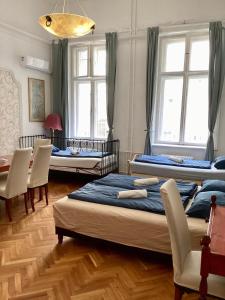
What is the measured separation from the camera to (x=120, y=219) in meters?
2.28

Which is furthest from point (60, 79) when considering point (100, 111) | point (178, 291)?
point (178, 291)

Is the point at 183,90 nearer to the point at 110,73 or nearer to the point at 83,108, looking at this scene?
the point at 110,73

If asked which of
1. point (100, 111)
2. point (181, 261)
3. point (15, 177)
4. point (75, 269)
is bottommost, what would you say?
point (75, 269)

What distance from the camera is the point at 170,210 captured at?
4.74ft

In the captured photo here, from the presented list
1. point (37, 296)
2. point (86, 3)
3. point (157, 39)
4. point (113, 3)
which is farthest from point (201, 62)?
point (37, 296)

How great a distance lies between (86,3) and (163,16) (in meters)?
1.76

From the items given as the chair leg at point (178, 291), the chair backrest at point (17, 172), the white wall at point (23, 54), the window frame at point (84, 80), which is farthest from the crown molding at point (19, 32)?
the chair leg at point (178, 291)

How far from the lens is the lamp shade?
17.8ft

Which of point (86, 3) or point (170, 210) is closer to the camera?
point (170, 210)

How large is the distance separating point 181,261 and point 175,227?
210 mm

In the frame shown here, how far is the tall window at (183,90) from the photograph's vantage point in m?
4.78

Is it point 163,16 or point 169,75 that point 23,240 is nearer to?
point 169,75

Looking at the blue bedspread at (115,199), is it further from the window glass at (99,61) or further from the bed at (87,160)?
the window glass at (99,61)

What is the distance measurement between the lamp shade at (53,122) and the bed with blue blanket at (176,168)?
6.66 ft
